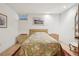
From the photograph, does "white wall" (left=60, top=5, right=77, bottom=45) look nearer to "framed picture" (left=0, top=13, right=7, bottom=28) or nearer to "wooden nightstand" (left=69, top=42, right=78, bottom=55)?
"wooden nightstand" (left=69, top=42, right=78, bottom=55)

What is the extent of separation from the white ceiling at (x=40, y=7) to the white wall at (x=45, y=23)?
9 centimetres

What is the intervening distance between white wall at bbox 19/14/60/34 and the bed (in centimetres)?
12

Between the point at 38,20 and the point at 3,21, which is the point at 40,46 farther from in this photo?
the point at 3,21

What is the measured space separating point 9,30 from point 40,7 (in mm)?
647

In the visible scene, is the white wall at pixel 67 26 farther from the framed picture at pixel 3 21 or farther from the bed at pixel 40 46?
the framed picture at pixel 3 21

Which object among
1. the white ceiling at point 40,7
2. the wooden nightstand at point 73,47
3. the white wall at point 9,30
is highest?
the white ceiling at point 40,7

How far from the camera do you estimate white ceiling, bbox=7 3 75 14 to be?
1892mm

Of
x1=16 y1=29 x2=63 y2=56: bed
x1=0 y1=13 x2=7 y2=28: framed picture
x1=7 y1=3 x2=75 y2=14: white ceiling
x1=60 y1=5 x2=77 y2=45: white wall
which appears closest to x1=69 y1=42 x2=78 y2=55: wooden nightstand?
x1=60 y1=5 x2=77 y2=45: white wall

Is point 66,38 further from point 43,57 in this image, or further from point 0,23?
point 0,23

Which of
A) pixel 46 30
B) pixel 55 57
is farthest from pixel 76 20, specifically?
pixel 55 57

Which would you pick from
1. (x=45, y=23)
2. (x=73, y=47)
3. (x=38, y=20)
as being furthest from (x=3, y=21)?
(x=73, y=47)

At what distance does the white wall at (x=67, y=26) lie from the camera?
1.97m

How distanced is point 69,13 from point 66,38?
0.42 meters

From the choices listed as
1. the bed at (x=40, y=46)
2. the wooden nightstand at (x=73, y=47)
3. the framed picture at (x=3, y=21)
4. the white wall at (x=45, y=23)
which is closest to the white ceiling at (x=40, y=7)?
the white wall at (x=45, y=23)
